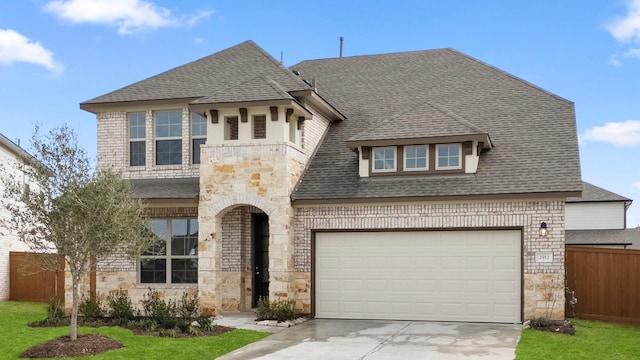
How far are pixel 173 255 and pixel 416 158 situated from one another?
686 cm

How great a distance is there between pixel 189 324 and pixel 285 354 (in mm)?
3104

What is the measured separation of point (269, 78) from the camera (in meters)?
18.4

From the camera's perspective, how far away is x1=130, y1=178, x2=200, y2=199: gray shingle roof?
59.1 ft

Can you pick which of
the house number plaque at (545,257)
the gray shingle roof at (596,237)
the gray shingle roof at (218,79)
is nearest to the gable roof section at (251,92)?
the gray shingle roof at (218,79)

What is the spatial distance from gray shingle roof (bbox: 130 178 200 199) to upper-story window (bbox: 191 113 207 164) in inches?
26.1

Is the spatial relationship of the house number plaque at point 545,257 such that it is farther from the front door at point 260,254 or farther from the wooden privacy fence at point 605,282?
Answer: the front door at point 260,254

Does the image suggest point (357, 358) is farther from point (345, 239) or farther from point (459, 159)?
point (459, 159)

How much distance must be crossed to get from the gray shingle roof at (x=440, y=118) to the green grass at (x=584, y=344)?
3.18m

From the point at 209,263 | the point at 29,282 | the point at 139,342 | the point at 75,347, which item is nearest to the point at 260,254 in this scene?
the point at 209,263

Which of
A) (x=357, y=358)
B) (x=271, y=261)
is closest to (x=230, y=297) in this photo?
(x=271, y=261)

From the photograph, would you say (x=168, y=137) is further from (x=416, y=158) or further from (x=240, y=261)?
(x=416, y=158)

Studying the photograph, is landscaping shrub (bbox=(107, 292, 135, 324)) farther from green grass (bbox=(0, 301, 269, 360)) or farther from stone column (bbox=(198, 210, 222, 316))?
stone column (bbox=(198, 210, 222, 316))

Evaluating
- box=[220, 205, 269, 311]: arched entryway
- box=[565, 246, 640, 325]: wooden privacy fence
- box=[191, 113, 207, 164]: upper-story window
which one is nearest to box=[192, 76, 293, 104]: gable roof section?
box=[191, 113, 207, 164]: upper-story window

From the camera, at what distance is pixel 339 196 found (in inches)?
687
